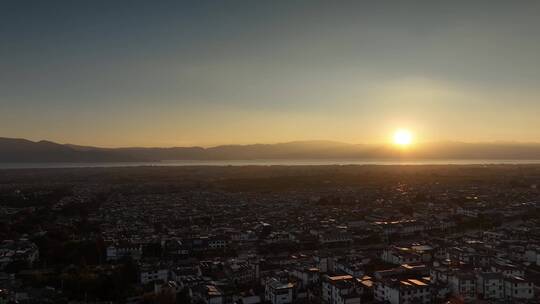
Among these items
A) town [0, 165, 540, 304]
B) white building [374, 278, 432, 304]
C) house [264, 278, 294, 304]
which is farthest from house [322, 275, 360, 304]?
house [264, 278, 294, 304]

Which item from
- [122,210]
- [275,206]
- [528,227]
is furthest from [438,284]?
[122,210]

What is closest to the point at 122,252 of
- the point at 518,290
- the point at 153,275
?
the point at 153,275

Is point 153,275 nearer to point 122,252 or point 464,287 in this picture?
point 122,252

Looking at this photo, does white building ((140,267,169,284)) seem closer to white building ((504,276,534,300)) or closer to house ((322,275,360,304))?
house ((322,275,360,304))

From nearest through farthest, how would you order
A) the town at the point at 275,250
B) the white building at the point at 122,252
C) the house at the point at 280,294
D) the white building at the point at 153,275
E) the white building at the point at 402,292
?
the white building at the point at 402,292 → the house at the point at 280,294 → the town at the point at 275,250 → the white building at the point at 153,275 → the white building at the point at 122,252

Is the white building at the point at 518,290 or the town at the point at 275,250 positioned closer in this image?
the white building at the point at 518,290

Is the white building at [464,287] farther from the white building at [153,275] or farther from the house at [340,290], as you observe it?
the white building at [153,275]

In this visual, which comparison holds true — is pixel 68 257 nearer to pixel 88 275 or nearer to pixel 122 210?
pixel 88 275

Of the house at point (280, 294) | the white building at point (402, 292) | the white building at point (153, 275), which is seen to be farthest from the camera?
the white building at point (153, 275)

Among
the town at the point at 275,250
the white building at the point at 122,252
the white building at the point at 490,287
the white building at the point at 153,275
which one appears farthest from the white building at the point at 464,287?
the white building at the point at 122,252
